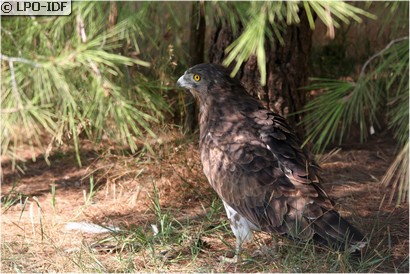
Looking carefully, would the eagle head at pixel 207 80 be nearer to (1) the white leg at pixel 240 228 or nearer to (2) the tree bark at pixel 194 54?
(1) the white leg at pixel 240 228

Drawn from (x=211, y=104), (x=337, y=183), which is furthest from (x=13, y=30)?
(x=337, y=183)

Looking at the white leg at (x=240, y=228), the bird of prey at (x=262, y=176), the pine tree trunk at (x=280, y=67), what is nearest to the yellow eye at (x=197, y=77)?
the bird of prey at (x=262, y=176)

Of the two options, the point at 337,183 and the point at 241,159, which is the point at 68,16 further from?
the point at 337,183

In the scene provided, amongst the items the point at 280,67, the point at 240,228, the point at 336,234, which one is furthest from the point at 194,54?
the point at 336,234

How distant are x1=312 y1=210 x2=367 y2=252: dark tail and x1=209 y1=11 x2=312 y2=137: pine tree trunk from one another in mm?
1606

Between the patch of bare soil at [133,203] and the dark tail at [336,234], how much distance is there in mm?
240

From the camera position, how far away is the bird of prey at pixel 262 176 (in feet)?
12.4

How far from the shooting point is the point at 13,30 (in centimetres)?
398

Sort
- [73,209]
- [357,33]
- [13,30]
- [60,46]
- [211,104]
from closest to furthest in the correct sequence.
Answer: [60,46] → [13,30] → [211,104] → [73,209] → [357,33]

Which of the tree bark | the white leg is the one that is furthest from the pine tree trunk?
the white leg

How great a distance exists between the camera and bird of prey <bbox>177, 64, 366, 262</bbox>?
379 cm

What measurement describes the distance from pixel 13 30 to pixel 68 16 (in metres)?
0.70

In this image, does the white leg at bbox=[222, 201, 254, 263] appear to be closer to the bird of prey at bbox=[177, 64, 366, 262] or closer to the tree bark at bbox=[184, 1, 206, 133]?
the bird of prey at bbox=[177, 64, 366, 262]

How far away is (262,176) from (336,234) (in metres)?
0.49
